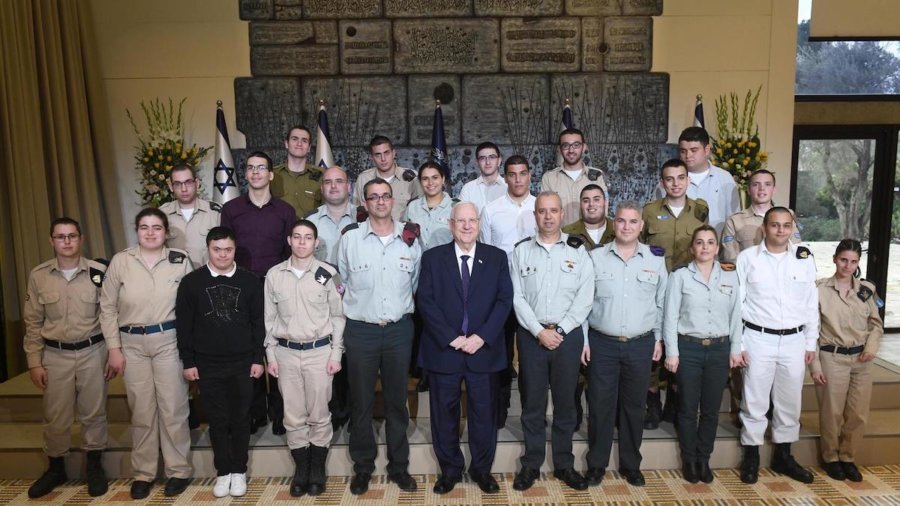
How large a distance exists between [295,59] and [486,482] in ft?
14.4

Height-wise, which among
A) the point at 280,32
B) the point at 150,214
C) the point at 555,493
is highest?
the point at 280,32

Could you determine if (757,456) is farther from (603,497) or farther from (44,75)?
(44,75)

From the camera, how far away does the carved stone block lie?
19.7ft

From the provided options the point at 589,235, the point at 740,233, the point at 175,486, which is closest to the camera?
the point at 175,486

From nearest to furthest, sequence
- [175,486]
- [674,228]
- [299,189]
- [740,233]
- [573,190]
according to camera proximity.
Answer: [175,486] → [674,228] → [740,233] → [573,190] → [299,189]

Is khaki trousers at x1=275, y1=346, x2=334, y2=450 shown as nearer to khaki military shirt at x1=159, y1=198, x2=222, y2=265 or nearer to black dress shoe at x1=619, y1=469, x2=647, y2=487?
khaki military shirt at x1=159, y1=198, x2=222, y2=265

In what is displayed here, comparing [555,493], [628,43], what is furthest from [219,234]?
[628,43]

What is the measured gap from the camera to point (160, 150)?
572cm

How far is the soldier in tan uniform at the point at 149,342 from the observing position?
344 cm

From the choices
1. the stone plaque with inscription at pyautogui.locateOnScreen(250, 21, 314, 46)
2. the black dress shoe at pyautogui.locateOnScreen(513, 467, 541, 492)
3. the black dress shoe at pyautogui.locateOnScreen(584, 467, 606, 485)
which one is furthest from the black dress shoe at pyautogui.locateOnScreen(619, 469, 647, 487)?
the stone plaque with inscription at pyautogui.locateOnScreen(250, 21, 314, 46)

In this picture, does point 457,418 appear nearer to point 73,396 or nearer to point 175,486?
point 175,486

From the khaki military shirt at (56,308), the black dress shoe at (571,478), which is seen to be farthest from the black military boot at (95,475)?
the black dress shoe at (571,478)

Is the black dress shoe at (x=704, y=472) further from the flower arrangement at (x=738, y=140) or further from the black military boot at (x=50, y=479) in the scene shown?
the black military boot at (x=50, y=479)

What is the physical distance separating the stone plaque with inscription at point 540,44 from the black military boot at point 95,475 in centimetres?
463
